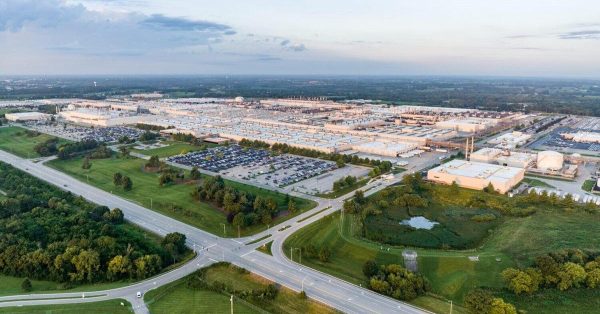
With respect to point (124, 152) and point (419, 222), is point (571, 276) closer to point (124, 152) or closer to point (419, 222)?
point (419, 222)

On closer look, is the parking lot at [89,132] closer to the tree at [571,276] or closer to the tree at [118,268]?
the tree at [118,268]

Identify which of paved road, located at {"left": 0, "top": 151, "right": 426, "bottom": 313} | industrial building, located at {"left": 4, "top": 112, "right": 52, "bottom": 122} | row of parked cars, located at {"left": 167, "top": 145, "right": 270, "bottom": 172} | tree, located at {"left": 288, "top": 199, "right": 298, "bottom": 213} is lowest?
paved road, located at {"left": 0, "top": 151, "right": 426, "bottom": 313}

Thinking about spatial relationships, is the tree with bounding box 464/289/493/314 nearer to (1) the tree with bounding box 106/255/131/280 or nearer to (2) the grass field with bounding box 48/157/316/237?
(2) the grass field with bounding box 48/157/316/237

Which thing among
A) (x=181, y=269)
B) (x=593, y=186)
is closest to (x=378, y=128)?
(x=593, y=186)

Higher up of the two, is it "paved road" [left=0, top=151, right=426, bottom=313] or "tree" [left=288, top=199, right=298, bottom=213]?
"tree" [left=288, top=199, right=298, bottom=213]

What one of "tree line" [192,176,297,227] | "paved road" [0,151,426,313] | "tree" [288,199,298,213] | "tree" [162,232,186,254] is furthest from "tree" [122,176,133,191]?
"tree" [288,199,298,213]

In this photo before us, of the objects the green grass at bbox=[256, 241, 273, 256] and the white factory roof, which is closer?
the green grass at bbox=[256, 241, 273, 256]

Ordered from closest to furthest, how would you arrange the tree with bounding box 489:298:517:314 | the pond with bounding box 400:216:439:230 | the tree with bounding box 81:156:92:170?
the tree with bounding box 489:298:517:314 → the pond with bounding box 400:216:439:230 → the tree with bounding box 81:156:92:170

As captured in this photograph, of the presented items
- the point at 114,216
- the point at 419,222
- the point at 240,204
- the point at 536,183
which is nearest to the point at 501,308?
the point at 419,222
